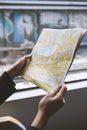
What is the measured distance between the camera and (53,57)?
0.92 meters

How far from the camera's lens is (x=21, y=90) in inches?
53.6

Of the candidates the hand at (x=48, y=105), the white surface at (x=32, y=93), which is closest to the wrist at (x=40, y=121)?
the hand at (x=48, y=105)

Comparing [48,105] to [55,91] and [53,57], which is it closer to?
[55,91]

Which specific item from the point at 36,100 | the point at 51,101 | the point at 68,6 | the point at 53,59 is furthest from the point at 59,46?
the point at 68,6

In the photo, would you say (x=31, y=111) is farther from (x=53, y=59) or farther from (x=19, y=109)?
(x=53, y=59)

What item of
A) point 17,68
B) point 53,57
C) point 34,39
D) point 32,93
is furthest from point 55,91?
point 34,39

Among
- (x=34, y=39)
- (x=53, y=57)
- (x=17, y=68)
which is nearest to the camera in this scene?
(x=53, y=57)

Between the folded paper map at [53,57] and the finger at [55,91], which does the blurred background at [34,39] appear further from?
the finger at [55,91]

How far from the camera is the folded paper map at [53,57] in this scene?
85cm

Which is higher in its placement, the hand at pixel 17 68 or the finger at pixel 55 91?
the finger at pixel 55 91

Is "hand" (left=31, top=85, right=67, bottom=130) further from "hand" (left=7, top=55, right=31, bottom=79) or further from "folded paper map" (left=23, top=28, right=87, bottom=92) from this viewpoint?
"hand" (left=7, top=55, right=31, bottom=79)

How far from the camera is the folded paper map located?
0.85m

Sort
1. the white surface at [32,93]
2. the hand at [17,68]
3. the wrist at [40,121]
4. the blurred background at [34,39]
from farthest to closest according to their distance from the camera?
the blurred background at [34,39]
the white surface at [32,93]
the hand at [17,68]
the wrist at [40,121]

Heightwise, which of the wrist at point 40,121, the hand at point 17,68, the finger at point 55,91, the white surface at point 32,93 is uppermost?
the finger at point 55,91
